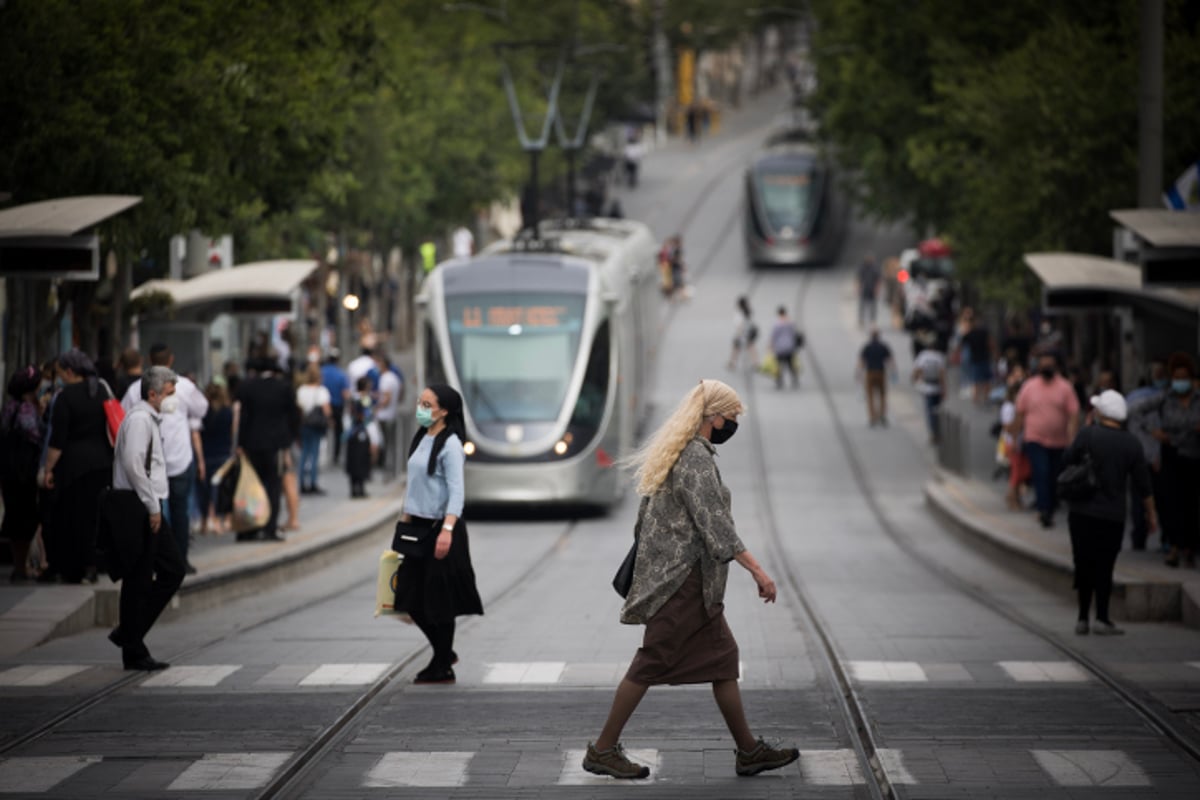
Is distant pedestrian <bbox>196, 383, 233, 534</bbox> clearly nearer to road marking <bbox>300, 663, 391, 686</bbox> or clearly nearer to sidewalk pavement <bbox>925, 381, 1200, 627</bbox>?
sidewalk pavement <bbox>925, 381, 1200, 627</bbox>

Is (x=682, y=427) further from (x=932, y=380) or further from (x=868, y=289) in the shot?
(x=868, y=289)

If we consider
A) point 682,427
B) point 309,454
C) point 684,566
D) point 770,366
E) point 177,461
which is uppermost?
point 682,427

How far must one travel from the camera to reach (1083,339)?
34.5 meters

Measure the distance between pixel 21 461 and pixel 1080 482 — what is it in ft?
24.4

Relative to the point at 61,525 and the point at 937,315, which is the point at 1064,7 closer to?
the point at 937,315

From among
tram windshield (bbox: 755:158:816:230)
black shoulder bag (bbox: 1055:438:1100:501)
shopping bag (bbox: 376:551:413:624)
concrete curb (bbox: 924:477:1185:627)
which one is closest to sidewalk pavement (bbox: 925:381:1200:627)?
concrete curb (bbox: 924:477:1185:627)

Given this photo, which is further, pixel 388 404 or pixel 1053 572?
pixel 388 404

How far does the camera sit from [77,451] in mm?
16078

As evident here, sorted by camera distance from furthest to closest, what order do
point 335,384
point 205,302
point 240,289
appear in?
1. point 335,384
2. point 205,302
3. point 240,289

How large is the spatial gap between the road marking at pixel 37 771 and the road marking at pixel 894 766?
3.45 m

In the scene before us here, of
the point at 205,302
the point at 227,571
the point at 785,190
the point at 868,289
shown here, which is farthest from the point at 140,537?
the point at 785,190

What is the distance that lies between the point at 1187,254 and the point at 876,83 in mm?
24738

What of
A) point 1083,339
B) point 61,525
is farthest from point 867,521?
point 61,525

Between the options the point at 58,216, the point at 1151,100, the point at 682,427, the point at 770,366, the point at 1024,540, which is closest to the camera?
the point at 682,427
